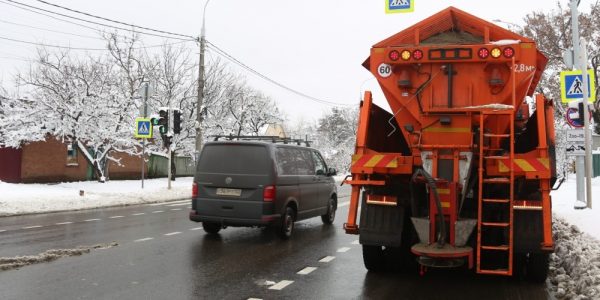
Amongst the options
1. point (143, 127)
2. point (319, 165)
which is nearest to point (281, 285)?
point (319, 165)

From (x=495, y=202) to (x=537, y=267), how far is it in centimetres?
106

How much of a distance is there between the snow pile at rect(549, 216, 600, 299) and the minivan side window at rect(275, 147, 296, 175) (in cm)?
501

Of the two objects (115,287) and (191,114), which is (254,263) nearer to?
(115,287)

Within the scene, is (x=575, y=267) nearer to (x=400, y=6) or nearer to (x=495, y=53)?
(x=495, y=53)

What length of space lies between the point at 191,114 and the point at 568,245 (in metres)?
25.3

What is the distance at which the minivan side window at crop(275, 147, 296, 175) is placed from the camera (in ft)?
A: 33.7

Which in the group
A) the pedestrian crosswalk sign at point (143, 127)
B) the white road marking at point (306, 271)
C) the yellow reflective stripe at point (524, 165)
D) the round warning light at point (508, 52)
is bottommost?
the white road marking at point (306, 271)

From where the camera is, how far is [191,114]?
1195 inches

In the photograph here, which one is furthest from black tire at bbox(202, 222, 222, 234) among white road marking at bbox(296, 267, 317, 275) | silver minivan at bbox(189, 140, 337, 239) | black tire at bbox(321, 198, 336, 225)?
white road marking at bbox(296, 267, 317, 275)

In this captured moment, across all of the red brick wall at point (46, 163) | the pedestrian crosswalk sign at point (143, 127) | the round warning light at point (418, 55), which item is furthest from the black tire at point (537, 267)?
the red brick wall at point (46, 163)

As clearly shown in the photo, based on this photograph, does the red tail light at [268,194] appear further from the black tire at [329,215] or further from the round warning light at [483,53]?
the round warning light at [483,53]

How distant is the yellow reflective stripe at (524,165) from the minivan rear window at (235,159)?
500 centimetres

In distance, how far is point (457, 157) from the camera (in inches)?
244

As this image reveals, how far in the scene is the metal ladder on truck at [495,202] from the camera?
230 inches
